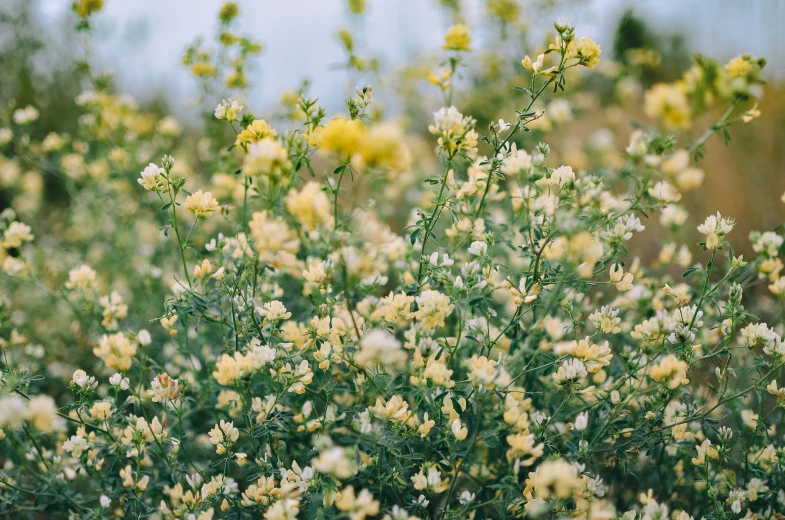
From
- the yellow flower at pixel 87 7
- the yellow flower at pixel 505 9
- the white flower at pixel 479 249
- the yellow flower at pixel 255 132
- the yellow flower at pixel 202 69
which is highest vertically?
the yellow flower at pixel 505 9

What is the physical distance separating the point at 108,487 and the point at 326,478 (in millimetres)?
875

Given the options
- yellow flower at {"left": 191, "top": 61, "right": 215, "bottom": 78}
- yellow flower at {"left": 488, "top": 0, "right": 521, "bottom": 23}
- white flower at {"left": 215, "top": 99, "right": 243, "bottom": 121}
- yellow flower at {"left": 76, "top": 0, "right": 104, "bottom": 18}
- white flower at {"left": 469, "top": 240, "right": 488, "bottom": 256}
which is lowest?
white flower at {"left": 469, "top": 240, "right": 488, "bottom": 256}

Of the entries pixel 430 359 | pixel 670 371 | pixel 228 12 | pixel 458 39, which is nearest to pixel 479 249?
pixel 430 359

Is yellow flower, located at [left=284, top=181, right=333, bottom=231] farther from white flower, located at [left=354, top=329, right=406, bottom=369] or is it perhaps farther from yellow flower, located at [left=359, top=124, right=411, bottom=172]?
white flower, located at [left=354, top=329, right=406, bottom=369]

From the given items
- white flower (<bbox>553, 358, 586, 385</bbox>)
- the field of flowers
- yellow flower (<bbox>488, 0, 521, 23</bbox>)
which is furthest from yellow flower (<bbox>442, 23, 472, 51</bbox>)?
yellow flower (<bbox>488, 0, 521, 23</bbox>)

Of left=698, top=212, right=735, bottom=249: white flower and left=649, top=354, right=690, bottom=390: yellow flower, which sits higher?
left=698, top=212, right=735, bottom=249: white flower

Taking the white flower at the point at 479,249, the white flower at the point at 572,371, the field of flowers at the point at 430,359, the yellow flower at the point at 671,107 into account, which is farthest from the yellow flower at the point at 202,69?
the white flower at the point at 572,371

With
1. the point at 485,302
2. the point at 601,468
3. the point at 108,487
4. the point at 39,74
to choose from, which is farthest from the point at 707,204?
the point at 39,74

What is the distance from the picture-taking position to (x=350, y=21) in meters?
3.22

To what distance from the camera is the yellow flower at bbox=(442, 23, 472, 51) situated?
2.16 m

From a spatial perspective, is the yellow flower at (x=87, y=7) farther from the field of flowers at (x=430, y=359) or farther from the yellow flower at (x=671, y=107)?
the yellow flower at (x=671, y=107)

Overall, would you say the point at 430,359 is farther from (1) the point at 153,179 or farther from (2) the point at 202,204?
(1) the point at 153,179

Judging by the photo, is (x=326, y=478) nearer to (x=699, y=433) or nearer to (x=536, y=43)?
(x=699, y=433)

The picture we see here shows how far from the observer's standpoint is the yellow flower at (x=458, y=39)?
7.07 feet
